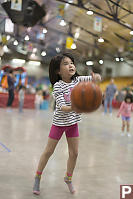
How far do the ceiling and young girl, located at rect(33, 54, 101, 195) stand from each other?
7.25 m

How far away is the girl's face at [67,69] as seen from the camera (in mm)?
2432

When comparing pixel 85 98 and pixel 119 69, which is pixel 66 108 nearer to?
pixel 85 98

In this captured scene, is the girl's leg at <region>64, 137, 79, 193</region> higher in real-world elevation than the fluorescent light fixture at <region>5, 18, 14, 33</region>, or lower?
lower

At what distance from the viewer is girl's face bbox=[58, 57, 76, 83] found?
243cm

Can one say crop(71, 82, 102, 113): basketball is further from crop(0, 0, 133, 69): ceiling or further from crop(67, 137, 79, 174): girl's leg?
crop(0, 0, 133, 69): ceiling

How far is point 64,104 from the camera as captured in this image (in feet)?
7.66

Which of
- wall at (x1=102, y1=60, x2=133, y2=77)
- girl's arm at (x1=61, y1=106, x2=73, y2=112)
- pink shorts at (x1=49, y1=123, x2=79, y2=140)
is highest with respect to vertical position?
wall at (x1=102, y1=60, x2=133, y2=77)

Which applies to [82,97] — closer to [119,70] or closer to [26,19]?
[26,19]

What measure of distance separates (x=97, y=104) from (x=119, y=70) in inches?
988

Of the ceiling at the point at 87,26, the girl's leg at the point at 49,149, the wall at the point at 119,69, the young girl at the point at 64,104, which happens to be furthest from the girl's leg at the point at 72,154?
the wall at the point at 119,69

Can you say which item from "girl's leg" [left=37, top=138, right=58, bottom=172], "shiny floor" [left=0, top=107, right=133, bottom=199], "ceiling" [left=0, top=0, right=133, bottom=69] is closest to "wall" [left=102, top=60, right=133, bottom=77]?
"ceiling" [left=0, top=0, right=133, bottom=69]

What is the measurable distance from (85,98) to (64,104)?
361 mm

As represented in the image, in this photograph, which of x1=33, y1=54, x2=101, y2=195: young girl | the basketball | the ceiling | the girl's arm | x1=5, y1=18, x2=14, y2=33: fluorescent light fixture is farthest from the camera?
the ceiling

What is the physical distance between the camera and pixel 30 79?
28203 millimetres
